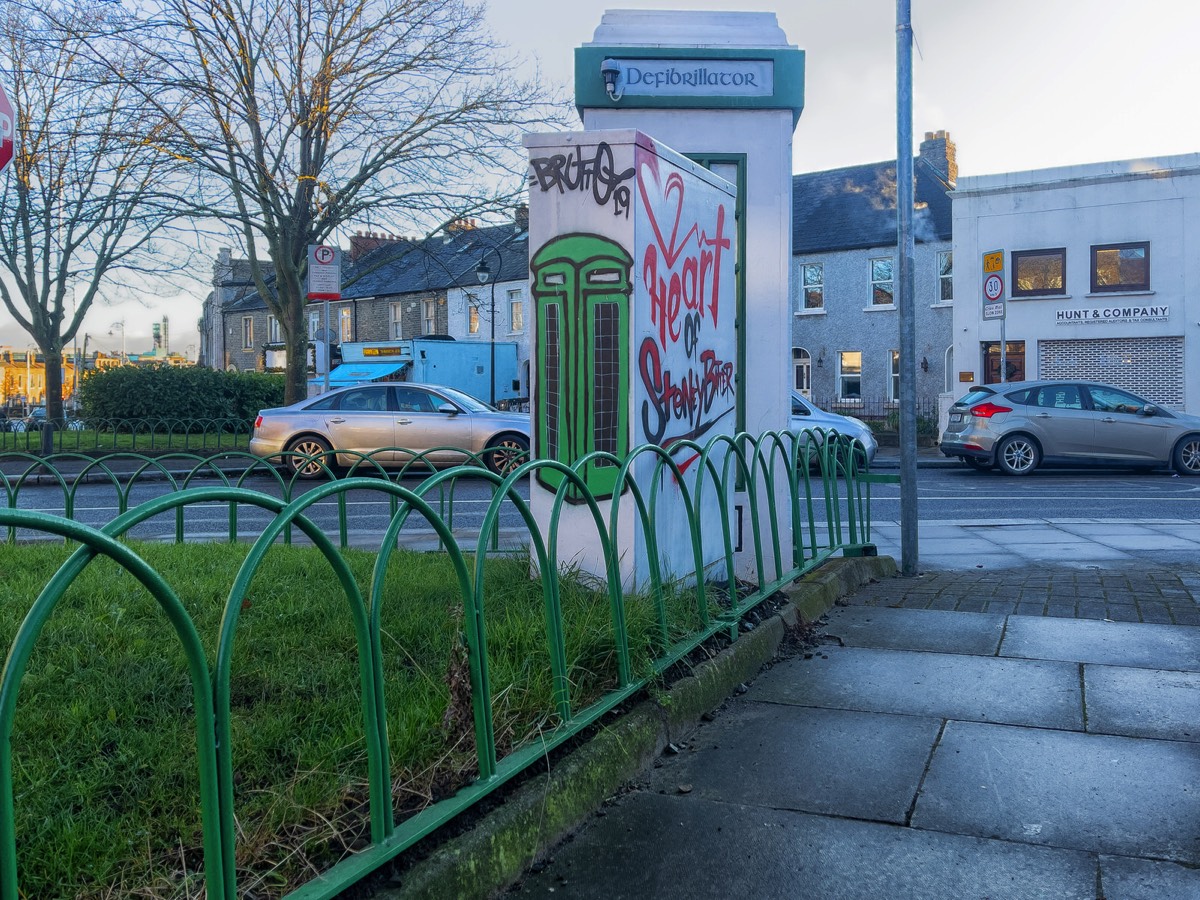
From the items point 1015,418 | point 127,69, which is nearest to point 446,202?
point 127,69

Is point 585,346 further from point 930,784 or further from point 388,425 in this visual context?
point 388,425

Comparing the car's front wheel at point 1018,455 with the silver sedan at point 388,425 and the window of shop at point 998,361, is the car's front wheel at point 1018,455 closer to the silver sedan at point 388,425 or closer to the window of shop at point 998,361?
the silver sedan at point 388,425

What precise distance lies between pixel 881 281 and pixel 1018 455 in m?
19.6

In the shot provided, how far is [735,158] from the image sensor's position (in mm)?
6836

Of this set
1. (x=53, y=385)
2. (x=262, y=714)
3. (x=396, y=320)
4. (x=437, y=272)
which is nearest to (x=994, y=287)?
(x=262, y=714)

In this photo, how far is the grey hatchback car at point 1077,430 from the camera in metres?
18.5

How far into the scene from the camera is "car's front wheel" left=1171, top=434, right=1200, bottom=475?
60.7 feet

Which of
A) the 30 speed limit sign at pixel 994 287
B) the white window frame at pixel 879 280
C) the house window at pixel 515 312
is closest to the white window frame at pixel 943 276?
the white window frame at pixel 879 280

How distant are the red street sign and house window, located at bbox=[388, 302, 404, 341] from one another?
4571 cm

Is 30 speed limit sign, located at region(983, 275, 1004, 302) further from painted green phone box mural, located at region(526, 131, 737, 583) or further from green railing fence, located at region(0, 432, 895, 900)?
painted green phone box mural, located at region(526, 131, 737, 583)

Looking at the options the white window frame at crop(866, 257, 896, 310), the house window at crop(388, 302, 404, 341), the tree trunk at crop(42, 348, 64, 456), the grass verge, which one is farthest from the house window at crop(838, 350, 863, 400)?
the grass verge

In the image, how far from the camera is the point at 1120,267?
29.4 m

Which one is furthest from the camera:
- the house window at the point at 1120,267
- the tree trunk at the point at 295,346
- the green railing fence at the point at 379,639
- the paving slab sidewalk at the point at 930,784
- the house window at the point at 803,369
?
the house window at the point at 803,369

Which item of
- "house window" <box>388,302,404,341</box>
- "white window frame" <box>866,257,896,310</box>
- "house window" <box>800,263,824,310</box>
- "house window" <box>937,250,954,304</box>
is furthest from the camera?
"house window" <box>388,302,404,341</box>
